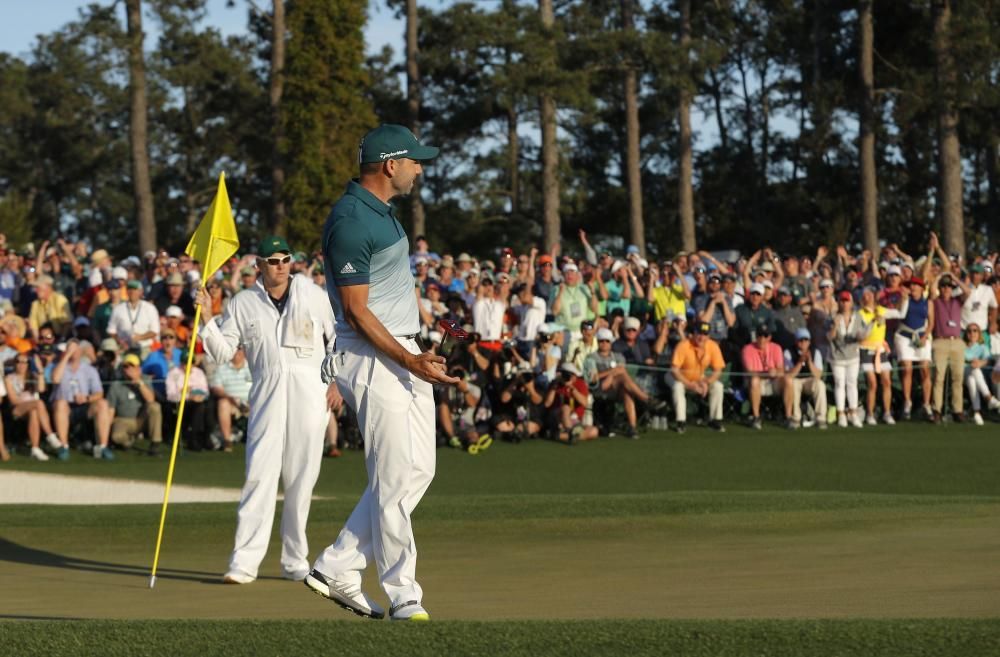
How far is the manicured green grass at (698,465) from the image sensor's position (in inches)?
640

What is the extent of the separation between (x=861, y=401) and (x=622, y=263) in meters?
4.01

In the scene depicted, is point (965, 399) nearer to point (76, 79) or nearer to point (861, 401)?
point (861, 401)

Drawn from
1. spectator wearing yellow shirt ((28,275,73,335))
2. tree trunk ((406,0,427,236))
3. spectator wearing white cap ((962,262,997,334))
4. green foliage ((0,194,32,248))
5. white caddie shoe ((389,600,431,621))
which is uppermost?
tree trunk ((406,0,427,236))

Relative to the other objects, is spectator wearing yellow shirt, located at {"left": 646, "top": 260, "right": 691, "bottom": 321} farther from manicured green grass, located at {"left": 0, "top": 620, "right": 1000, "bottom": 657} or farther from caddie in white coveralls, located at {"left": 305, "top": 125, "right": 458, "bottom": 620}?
manicured green grass, located at {"left": 0, "top": 620, "right": 1000, "bottom": 657}

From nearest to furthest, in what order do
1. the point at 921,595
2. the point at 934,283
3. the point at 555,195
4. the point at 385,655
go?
the point at 385,655, the point at 921,595, the point at 934,283, the point at 555,195

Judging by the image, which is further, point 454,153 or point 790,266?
point 454,153

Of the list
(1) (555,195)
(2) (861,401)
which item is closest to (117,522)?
(2) (861,401)

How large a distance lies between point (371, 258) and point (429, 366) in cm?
53

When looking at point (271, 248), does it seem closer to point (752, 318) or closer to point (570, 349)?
point (570, 349)

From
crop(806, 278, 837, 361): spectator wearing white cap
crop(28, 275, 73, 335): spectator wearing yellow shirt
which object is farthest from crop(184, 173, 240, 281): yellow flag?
crop(806, 278, 837, 361): spectator wearing white cap

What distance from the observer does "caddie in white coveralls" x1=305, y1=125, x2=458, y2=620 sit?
6.57m

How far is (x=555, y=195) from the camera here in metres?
39.1

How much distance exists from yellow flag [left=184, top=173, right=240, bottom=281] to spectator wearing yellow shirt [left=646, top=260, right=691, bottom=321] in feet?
37.9

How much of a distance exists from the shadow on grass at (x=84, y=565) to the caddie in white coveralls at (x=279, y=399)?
32cm
